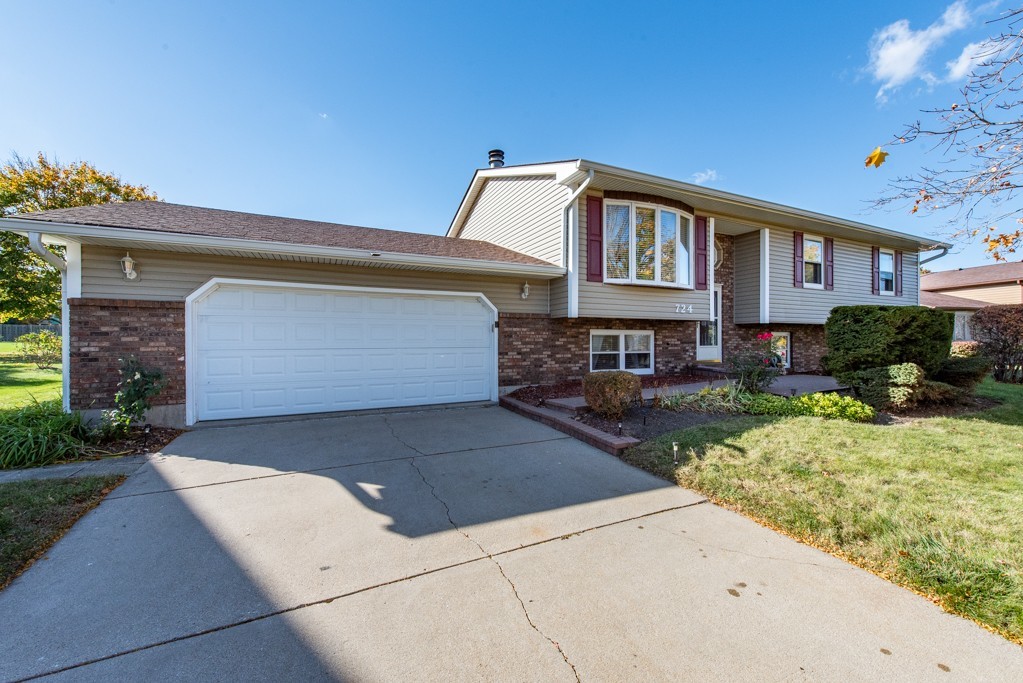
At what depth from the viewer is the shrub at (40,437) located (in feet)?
15.7

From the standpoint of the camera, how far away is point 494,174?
11.1m

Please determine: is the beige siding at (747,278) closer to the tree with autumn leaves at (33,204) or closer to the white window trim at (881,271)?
the white window trim at (881,271)

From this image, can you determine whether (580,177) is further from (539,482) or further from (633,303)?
(539,482)

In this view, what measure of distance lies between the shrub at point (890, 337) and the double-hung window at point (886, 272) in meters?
6.59

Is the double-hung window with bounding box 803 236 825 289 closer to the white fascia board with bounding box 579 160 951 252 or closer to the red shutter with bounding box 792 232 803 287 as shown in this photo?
the red shutter with bounding box 792 232 803 287

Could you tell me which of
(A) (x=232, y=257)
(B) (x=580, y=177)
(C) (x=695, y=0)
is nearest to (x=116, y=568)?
(A) (x=232, y=257)

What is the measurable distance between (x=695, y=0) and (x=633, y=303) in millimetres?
5913

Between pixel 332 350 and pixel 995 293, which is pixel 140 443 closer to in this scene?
pixel 332 350

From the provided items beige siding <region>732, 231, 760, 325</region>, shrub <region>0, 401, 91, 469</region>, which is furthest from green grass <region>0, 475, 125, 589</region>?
beige siding <region>732, 231, 760, 325</region>

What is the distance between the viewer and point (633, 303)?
9.02 meters

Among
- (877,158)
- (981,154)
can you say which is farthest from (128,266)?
(981,154)

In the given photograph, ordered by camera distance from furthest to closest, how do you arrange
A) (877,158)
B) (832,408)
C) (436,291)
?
(436,291) → (832,408) → (877,158)

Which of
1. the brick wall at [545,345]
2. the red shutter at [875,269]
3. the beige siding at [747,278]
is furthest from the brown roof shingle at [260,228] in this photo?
the red shutter at [875,269]

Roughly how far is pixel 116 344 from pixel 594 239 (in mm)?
8207
